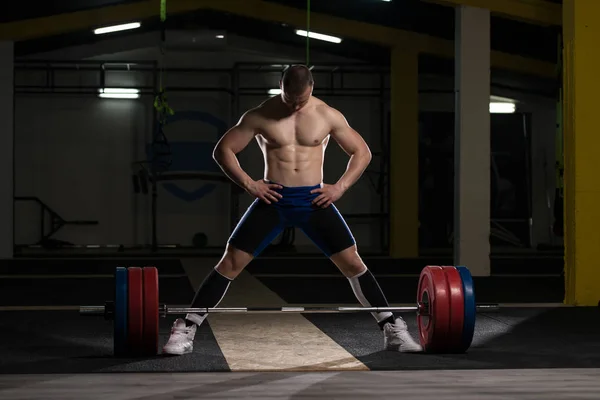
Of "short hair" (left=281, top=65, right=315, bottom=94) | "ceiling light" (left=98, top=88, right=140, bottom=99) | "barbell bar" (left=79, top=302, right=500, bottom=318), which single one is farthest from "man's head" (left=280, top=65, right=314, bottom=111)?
"ceiling light" (left=98, top=88, right=140, bottom=99)

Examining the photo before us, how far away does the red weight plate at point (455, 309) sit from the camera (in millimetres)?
4668

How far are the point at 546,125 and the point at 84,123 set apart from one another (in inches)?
293

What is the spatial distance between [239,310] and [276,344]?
0.62 m

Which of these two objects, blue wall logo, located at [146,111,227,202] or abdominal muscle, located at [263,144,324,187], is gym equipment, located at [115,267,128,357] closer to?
abdominal muscle, located at [263,144,324,187]

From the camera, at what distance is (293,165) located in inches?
188

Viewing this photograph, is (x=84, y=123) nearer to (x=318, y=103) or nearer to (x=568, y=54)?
(x=568, y=54)

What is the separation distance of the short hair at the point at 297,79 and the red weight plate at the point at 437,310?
3.42 ft

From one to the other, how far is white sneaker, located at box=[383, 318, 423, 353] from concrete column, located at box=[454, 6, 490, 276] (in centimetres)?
546

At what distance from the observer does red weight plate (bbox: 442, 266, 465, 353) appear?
4668 mm

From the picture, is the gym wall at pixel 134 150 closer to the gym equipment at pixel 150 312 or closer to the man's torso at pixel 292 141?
the man's torso at pixel 292 141

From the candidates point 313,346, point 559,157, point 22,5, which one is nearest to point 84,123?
point 22,5

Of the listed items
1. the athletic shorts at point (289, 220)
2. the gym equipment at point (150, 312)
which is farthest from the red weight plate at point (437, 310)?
the gym equipment at point (150, 312)

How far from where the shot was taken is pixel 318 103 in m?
4.92

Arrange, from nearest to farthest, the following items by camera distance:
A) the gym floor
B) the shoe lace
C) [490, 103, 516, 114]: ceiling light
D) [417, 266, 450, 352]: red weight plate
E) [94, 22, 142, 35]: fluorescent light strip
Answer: the gym floor < [417, 266, 450, 352]: red weight plate < the shoe lace < [94, 22, 142, 35]: fluorescent light strip < [490, 103, 516, 114]: ceiling light
